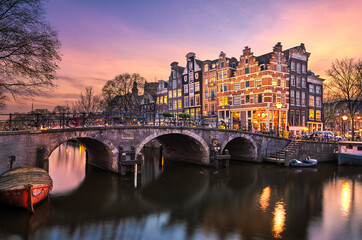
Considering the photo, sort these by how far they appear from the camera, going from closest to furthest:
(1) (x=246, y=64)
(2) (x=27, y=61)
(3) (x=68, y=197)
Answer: (2) (x=27, y=61) → (3) (x=68, y=197) → (1) (x=246, y=64)

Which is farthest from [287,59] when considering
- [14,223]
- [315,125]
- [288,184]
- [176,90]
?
[14,223]

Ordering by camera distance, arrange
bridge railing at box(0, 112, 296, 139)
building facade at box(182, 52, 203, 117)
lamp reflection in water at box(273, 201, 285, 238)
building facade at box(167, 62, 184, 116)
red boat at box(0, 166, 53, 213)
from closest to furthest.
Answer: lamp reflection in water at box(273, 201, 285, 238) → red boat at box(0, 166, 53, 213) → bridge railing at box(0, 112, 296, 139) → building facade at box(182, 52, 203, 117) → building facade at box(167, 62, 184, 116)

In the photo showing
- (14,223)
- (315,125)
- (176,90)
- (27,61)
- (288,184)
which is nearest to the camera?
(14,223)

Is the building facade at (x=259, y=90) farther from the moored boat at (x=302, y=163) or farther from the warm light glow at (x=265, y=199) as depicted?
the warm light glow at (x=265, y=199)

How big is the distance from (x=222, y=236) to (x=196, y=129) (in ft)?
49.5

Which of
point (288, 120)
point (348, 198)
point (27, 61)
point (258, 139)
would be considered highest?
point (27, 61)

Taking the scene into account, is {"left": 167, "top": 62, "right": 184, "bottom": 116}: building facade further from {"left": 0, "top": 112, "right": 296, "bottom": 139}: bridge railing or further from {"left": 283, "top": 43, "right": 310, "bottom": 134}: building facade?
{"left": 0, "top": 112, "right": 296, "bottom": 139}: bridge railing

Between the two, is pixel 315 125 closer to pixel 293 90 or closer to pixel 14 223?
pixel 293 90

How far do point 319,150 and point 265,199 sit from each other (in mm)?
18547

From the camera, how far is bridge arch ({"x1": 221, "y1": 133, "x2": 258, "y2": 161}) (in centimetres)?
2847

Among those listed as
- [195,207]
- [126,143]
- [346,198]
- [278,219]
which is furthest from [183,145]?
[278,219]

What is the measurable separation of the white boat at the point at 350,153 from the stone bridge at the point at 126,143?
19.6ft

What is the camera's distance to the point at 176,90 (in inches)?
2064

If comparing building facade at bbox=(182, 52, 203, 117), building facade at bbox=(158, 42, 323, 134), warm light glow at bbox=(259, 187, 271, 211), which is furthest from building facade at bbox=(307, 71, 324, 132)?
warm light glow at bbox=(259, 187, 271, 211)
